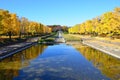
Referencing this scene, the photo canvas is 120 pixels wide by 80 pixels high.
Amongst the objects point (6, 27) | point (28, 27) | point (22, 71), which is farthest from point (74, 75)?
point (28, 27)

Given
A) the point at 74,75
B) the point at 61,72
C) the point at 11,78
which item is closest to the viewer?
the point at 11,78

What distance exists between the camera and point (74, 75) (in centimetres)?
2175

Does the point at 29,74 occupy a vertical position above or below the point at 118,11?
below

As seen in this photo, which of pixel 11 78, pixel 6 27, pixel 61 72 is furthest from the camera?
pixel 6 27

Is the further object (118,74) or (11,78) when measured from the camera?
(118,74)

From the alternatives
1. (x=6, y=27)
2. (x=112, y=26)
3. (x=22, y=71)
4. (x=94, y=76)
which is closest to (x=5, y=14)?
(x=6, y=27)

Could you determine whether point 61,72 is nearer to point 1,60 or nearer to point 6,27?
point 1,60

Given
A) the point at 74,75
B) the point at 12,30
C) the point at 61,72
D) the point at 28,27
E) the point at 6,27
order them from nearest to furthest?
the point at 74,75, the point at 61,72, the point at 6,27, the point at 12,30, the point at 28,27

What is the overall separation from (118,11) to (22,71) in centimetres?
4838

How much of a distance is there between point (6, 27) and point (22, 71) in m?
35.2

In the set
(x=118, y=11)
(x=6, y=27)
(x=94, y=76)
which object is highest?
(x=118, y=11)

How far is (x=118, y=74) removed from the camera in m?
22.1

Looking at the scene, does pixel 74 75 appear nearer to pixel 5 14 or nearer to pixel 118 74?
pixel 118 74

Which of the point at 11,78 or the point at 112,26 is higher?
the point at 112,26
